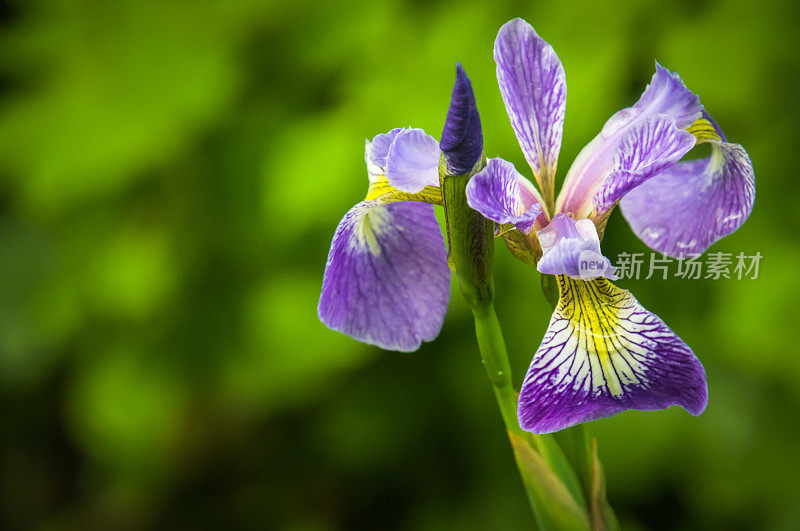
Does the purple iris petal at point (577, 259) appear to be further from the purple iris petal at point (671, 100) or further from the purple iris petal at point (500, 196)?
the purple iris petal at point (671, 100)

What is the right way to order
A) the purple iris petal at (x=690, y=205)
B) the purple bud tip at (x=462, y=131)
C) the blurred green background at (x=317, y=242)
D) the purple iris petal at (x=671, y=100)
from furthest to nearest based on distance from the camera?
the blurred green background at (x=317, y=242), the purple iris petal at (x=690, y=205), the purple iris petal at (x=671, y=100), the purple bud tip at (x=462, y=131)

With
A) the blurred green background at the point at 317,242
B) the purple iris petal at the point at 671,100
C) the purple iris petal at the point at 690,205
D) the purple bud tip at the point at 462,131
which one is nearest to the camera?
the purple bud tip at the point at 462,131

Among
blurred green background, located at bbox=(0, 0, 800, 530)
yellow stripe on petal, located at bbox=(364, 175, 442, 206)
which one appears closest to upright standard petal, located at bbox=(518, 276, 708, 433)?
yellow stripe on petal, located at bbox=(364, 175, 442, 206)

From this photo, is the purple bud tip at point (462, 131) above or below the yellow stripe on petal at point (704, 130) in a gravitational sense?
above

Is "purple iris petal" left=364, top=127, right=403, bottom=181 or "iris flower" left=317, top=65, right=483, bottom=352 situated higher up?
"purple iris petal" left=364, top=127, right=403, bottom=181

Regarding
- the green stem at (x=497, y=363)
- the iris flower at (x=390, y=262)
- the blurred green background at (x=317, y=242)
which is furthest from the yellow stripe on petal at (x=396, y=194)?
the blurred green background at (x=317, y=242)

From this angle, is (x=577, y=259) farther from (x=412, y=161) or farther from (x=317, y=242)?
(x=317, y=242)

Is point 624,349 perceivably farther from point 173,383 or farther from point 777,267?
point 173,383

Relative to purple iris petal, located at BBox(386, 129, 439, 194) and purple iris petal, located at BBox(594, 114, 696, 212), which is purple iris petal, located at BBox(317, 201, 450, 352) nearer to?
purple iris petal, located at BBox(386, 129, 439, 194)
